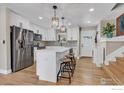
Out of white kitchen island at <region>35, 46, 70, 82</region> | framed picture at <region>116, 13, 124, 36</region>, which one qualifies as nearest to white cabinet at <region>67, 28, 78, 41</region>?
framed picture at <region>116, 13, 124, 36</region>

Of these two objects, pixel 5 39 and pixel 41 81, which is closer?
pixel 41 81

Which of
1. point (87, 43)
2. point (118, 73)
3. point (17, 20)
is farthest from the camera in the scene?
point (87, 43)

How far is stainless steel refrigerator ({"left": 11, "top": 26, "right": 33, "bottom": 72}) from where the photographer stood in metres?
3.99

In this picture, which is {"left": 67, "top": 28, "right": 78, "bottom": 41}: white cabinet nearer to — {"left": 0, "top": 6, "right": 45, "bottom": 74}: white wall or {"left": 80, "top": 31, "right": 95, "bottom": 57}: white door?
{"left": 80, "top": 31, "right": 95, "bottom": 57}: white door

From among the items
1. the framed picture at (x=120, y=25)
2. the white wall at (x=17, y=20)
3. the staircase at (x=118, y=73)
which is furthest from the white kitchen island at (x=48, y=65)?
the framed picture at (x=120, y=25)

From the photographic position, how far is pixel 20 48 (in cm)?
425

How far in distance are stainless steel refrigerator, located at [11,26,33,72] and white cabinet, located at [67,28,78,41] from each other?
349 cm

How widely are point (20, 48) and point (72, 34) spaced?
4.37 metres

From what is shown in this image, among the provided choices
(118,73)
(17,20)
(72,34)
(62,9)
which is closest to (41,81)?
(118,73)

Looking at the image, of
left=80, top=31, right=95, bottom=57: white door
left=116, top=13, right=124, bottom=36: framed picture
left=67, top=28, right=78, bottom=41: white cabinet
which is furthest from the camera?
left=80, top=31, right=95, bottom=57: white door

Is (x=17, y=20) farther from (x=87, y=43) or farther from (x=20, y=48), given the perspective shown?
(x=87, y=43)
